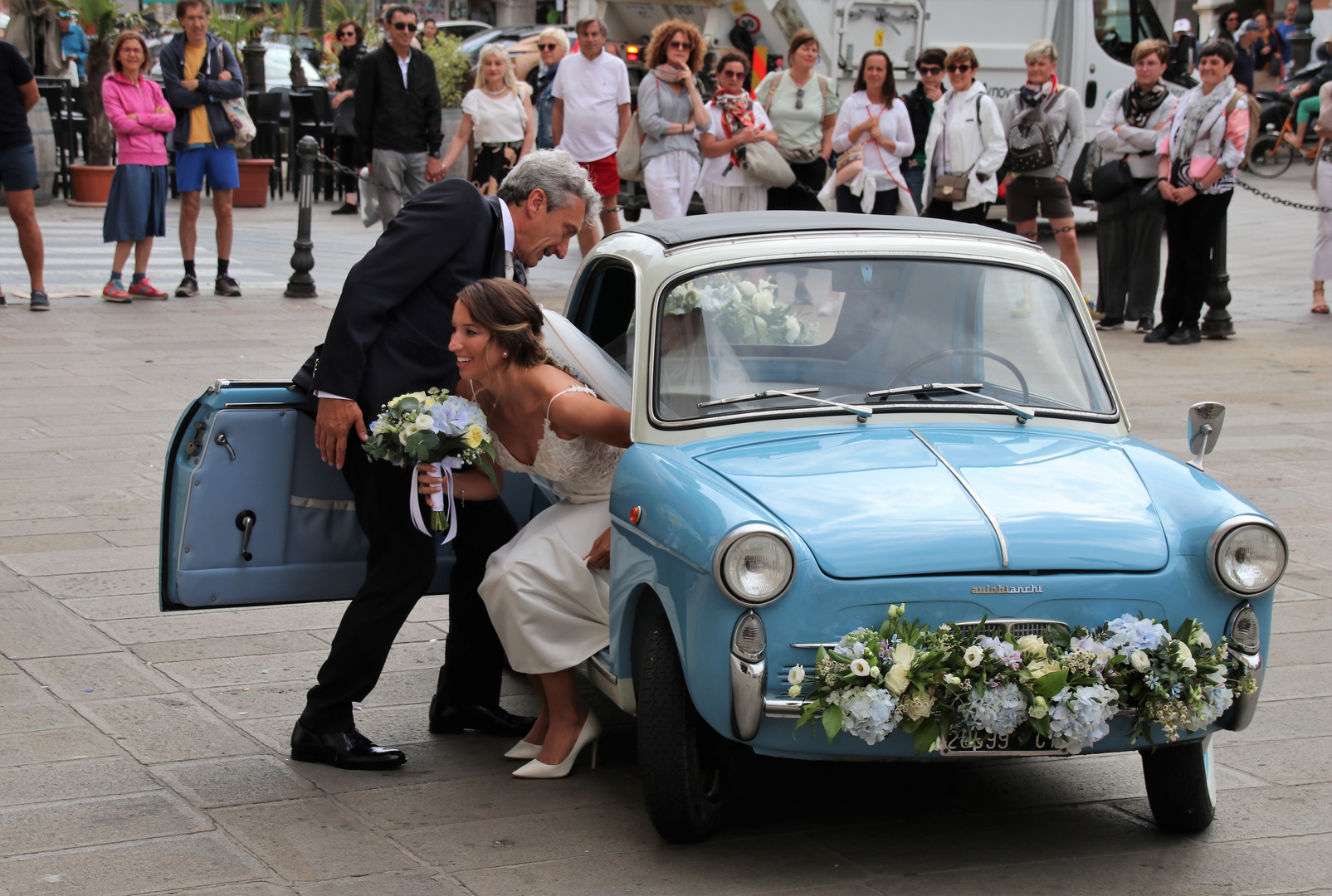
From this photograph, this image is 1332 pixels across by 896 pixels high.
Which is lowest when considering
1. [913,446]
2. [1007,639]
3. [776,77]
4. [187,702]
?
[187,702]

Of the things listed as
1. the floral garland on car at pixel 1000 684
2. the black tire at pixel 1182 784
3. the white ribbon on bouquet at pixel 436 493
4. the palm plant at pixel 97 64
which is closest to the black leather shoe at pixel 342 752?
the white ribbon on bouquet at pixel 436 493

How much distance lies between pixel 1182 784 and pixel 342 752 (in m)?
2.39

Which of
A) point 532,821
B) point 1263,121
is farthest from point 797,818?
point 1263,121

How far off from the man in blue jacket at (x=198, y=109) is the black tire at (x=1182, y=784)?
32.9 feet

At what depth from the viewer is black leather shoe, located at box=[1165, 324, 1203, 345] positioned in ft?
40.8

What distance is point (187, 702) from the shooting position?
515 centimetres

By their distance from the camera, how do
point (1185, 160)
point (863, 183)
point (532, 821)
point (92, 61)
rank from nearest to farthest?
point (532, 821) → point (1185, 160) → point (863, 183) → point (92, 61)

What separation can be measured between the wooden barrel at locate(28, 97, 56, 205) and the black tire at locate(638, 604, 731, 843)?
14.7 meters

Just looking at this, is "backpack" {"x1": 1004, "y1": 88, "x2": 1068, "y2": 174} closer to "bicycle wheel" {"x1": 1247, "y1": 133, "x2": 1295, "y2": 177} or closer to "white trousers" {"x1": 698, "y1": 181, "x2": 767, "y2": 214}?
"white trousers" {"x1": 698, "y1": 181, "x2": 767, "y2": 214}

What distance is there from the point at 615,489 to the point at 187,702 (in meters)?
1.74

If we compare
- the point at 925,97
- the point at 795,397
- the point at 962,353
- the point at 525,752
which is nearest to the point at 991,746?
the point at 795,397

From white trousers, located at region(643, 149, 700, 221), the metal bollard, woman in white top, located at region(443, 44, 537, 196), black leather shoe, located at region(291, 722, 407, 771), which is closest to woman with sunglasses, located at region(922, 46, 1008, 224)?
white trousers, located at region(643, 149, 700, 221)

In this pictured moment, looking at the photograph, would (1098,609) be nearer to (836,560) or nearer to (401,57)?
(836,560)

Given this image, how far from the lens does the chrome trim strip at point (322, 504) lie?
4918 millimetres
